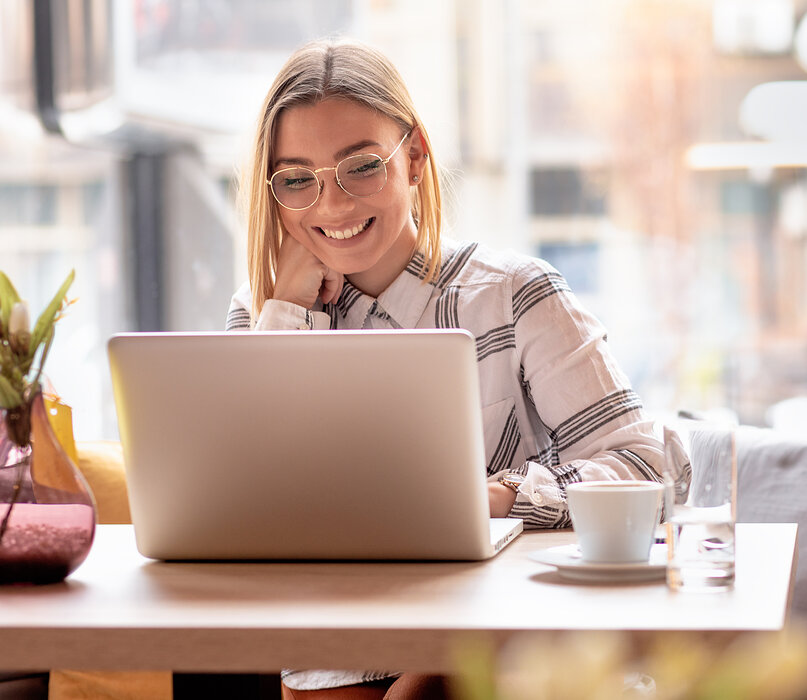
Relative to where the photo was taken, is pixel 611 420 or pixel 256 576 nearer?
pixel 256 576

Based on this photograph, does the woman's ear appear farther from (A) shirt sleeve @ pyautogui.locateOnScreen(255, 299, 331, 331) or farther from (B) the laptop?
(B) the laptop

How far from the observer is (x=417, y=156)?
1749 mm

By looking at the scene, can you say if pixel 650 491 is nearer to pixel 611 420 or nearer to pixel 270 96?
pixel 611 420

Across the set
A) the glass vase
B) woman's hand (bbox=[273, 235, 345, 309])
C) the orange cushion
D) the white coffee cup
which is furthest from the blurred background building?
the white coffee cup

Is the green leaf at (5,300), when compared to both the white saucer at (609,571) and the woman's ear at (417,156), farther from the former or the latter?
the woman's ear at (417,156)

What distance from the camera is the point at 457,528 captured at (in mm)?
1054

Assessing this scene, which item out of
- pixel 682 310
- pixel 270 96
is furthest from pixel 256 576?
pixel 682 310

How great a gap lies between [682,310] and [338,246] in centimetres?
243

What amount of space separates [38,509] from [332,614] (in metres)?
0.31

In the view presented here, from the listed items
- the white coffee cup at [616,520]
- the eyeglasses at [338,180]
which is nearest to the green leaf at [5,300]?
the white coffee cup at [616,520]

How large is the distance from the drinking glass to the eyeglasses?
712mm

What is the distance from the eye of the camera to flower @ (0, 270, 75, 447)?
1.02 metres

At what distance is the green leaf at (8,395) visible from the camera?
102cm

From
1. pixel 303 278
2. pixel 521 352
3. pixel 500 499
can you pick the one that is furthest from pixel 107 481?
pixel 500 499
